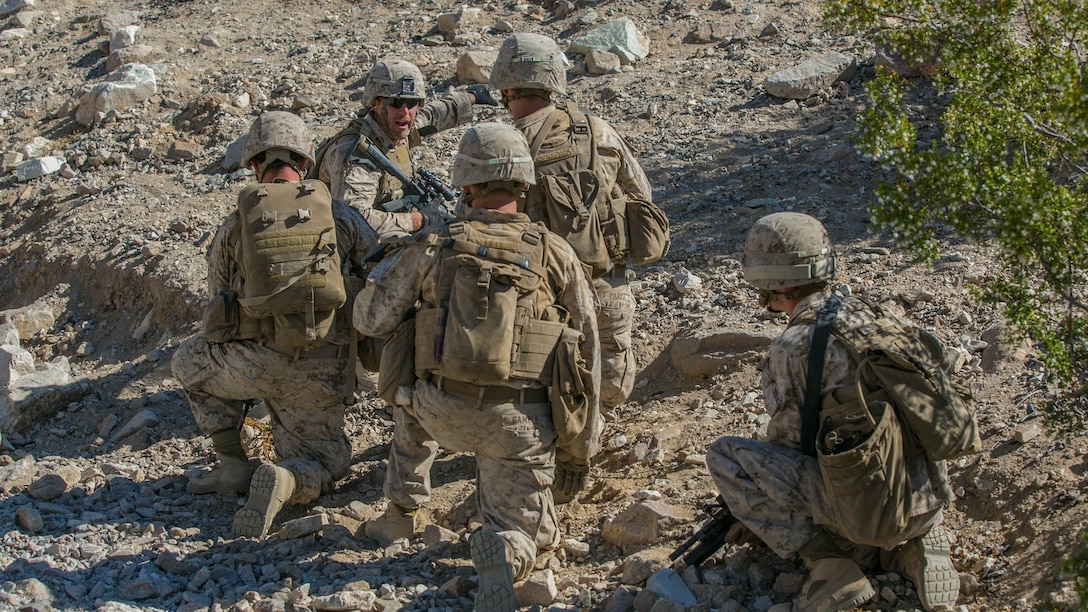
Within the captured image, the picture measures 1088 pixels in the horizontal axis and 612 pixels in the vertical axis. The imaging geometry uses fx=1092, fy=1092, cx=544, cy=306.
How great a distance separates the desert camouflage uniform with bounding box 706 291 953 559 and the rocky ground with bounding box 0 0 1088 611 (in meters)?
0.29

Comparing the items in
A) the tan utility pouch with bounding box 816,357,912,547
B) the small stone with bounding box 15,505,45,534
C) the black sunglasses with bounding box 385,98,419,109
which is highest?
the black sunglasses with bounding box 385,98,419,109

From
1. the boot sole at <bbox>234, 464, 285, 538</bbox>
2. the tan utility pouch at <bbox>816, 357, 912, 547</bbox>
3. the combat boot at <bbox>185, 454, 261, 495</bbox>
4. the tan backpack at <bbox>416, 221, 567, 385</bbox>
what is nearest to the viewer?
the tan utility pouch at <bbox>816, 357, 912, 547</bbox>

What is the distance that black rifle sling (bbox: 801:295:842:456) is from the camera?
13.0 feet

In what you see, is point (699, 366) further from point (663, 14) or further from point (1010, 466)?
point (663, 14)

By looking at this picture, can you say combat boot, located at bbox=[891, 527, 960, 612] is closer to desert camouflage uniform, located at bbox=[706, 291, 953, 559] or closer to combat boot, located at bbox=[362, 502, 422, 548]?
desert camouflage uniform, located at bbox=[706, 291, 953, 559]

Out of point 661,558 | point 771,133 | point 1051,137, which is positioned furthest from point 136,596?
point 771,133

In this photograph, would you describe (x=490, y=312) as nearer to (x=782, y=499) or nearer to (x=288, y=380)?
(x=782, y=499)

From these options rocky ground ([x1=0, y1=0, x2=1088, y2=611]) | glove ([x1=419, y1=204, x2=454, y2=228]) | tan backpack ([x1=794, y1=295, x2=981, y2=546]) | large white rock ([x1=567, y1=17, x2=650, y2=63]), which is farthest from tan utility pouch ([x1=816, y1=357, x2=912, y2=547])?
large white rock ([x1=567, y1=17, x2=650, y2=63])

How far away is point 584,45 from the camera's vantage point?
11266mm

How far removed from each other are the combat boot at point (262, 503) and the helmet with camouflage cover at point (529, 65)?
2.29 m

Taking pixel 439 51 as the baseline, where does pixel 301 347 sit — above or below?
above

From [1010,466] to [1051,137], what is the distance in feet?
5.14

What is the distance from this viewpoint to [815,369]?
397cm

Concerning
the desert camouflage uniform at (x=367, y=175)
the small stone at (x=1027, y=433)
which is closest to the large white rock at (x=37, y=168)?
the desert camouflage uniform at (x=367, y=175)
